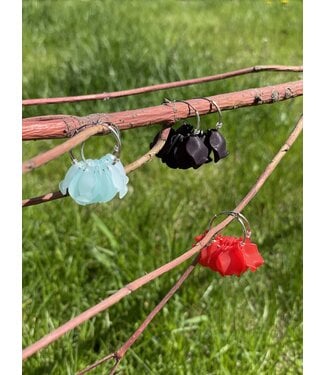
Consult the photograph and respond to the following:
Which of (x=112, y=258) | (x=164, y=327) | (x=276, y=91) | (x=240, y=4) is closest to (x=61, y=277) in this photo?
(x=112, y=258)

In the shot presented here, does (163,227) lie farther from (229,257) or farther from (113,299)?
(113,299)

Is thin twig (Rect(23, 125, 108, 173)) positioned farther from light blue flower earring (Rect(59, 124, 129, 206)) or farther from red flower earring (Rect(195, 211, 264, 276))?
red flower earring (Rect(195, 211, 264, 276))

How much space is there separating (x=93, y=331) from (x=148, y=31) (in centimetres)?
186

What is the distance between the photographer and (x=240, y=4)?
143 inches

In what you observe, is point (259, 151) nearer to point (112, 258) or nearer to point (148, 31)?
point (112, 258)

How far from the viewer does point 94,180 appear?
73 cm

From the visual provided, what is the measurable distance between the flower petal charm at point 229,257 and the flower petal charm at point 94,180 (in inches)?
7.8

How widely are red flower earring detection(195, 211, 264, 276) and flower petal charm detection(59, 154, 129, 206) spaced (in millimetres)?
194

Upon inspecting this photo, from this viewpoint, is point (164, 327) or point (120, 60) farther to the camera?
point (120, 60)

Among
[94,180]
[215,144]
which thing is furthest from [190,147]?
[94,180]

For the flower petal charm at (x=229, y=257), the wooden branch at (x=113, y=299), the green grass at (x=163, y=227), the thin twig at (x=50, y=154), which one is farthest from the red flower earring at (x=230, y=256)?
the green grass at (x=163, y=227)

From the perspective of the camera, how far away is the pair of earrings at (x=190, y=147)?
86 cm

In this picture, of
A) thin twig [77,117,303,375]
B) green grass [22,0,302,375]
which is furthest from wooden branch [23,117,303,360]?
green grass [22,0,302,375]

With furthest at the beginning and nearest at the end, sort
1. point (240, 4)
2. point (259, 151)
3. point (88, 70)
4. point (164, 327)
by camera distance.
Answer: point (240, 4), point (88, 70), point (259, 151), point (164, 327)
